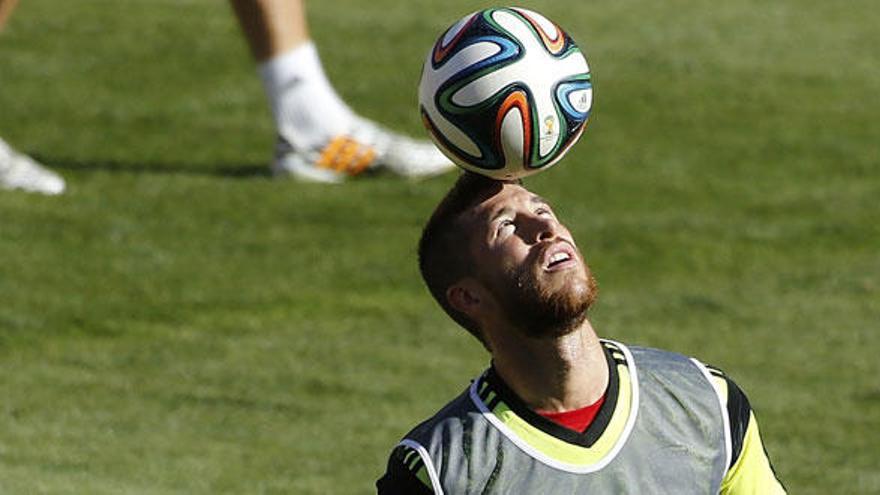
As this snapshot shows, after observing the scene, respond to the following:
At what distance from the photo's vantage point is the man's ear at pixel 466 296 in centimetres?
407

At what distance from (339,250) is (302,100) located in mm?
902

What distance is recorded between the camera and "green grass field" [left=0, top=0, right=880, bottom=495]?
7.08m

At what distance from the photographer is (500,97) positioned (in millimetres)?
4754

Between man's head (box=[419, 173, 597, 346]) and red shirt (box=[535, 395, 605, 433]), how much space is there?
0.19 m

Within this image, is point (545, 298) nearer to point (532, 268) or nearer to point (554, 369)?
point (532, 268)

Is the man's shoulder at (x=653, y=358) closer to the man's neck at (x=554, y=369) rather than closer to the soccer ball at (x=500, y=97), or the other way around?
the man's neck at (x=554, y=369)

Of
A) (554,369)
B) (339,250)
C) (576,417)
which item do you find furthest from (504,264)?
(339,250)

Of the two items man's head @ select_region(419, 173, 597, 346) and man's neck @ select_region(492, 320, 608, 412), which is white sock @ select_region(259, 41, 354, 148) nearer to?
man's head @ select_region(419, 173, 597, 346)

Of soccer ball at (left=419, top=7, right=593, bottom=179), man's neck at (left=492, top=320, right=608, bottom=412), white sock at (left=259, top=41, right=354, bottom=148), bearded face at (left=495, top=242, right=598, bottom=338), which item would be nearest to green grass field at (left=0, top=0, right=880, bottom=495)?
white sock at (left=259, top=41, right=354, bottom=148)

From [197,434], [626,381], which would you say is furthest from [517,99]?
[197,434]

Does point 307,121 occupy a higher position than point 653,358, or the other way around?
point 653,358

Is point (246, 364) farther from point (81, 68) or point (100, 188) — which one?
point (81, 68)

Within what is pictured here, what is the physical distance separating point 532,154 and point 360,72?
7194mm

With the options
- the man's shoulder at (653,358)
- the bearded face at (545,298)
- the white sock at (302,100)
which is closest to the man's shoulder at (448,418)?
the bearded face at (545,298)
